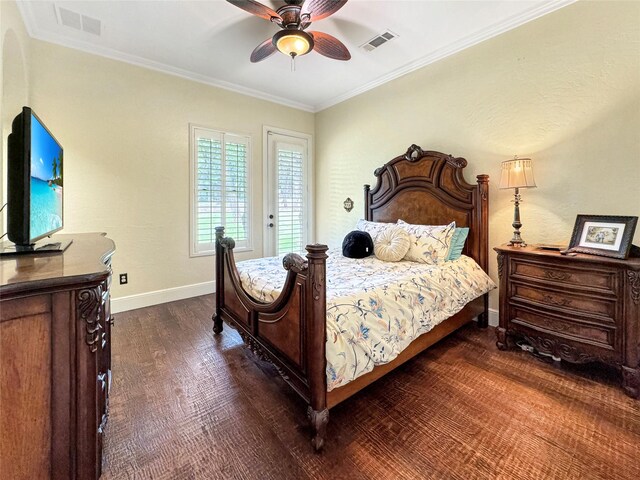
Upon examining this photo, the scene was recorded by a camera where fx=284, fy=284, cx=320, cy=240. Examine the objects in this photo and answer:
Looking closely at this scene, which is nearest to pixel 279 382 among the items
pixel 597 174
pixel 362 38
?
pixel 597 174

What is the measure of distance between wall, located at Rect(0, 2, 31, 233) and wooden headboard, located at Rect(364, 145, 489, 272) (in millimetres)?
3550

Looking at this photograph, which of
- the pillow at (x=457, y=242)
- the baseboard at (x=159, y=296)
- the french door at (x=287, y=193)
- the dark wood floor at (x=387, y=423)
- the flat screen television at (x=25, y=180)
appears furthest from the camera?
the french door at (x=287, y=193)

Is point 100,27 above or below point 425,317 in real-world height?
above

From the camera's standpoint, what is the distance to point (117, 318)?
10.2 feet

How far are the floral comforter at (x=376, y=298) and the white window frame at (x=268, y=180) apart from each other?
6.14 feet

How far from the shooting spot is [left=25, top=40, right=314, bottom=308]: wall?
2945 millimetres

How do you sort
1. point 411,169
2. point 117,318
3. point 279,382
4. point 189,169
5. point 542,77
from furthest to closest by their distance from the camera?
point 189,169 → point 411,169 → point 117,318 → point 542,77 → point 279,382

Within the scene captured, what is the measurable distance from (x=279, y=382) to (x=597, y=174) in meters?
2.95

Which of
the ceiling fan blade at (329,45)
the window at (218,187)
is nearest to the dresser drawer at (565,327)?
the ceiling fan blade at (329,45)

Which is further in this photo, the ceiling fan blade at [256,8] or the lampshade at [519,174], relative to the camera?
the lampshade at [519,174]

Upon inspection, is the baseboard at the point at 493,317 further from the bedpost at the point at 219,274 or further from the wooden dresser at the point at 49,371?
the wooden dresser at the point at 49,371

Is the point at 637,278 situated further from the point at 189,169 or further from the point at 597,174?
the point at 189,169

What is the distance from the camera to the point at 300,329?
159 centimetres

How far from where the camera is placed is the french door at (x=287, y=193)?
4508mm
